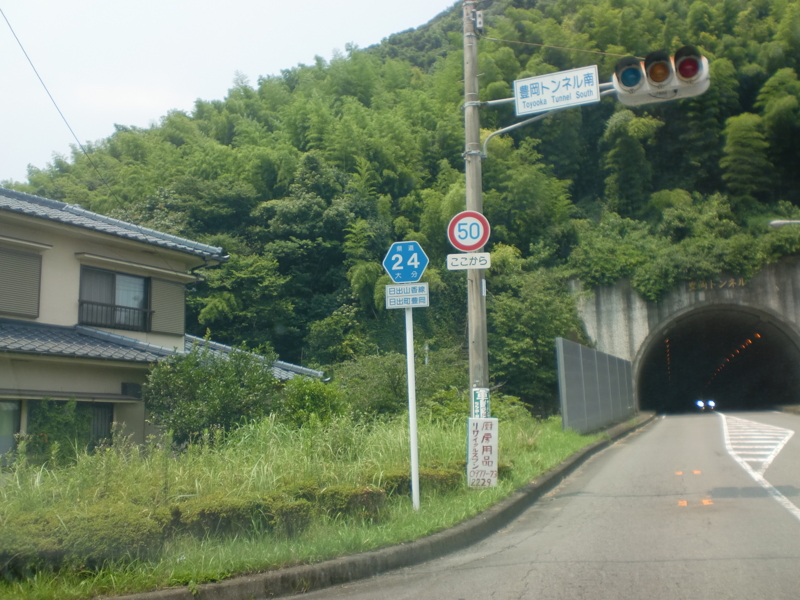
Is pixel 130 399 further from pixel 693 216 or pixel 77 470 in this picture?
pixel 693 216

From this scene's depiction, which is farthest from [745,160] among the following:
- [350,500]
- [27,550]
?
[27,550]

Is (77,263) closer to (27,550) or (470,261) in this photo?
(470,261)

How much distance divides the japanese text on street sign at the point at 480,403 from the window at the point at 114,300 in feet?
31.0

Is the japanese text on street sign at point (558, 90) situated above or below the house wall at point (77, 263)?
above

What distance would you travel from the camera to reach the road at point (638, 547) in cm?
473

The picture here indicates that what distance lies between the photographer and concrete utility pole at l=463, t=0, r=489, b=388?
28.3 feet

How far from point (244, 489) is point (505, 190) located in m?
25.1

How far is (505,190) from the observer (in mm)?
29672

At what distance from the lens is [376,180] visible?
3062 cm

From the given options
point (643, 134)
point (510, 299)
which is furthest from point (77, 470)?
point (643, 134)

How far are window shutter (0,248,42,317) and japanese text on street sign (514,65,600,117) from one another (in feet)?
32.7

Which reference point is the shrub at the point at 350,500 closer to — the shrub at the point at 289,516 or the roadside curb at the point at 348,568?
the shrub at the point at 289,516

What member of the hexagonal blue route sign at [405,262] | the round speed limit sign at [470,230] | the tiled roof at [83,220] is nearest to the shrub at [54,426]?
the tiled roof at [83,220]

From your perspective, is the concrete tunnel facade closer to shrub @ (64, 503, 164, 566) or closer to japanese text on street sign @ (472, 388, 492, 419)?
japanese text on street sign @ (472, 388, 492, 419)
